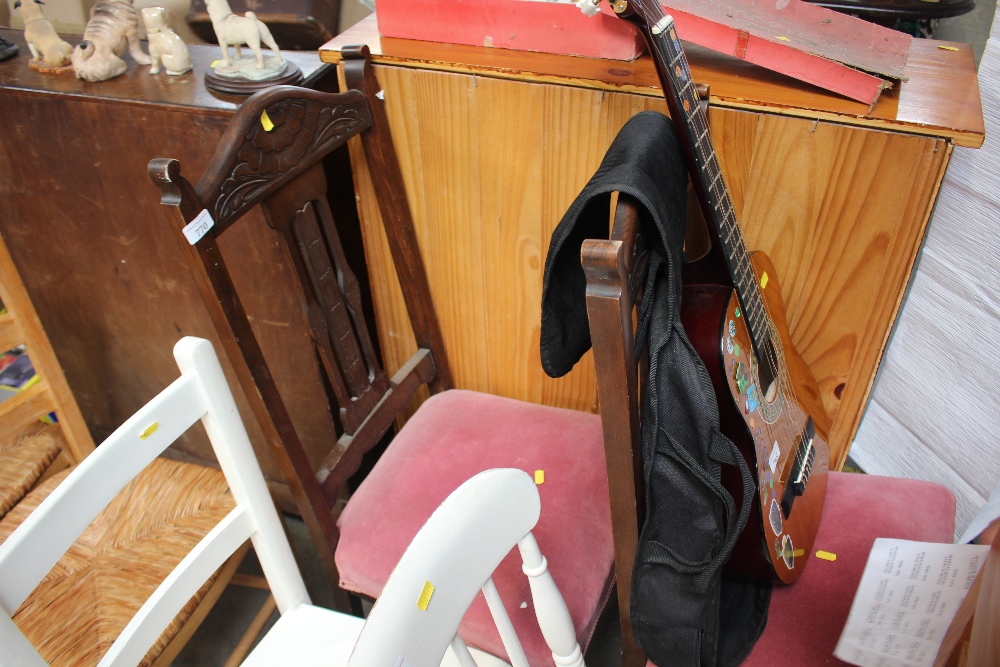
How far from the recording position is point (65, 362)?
5.24ft

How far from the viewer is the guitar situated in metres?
0.77

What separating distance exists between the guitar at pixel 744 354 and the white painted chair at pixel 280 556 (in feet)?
0.85

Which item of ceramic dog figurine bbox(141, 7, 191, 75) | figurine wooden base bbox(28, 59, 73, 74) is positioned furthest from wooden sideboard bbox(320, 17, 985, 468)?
figurine wooden base bbox(28, 59, 73, 74)

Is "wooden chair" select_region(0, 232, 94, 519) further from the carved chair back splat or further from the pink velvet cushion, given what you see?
the pink velvet cushion

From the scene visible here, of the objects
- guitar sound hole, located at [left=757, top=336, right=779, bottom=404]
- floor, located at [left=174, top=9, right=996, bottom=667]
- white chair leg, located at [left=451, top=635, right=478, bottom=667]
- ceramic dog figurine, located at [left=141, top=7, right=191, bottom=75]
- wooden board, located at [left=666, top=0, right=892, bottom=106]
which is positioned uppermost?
wooden board, located at [left=666, top=0, right=892, bottom=106]

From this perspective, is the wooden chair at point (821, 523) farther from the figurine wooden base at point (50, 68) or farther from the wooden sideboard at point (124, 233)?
the figurine wooden base at point (50, 68)

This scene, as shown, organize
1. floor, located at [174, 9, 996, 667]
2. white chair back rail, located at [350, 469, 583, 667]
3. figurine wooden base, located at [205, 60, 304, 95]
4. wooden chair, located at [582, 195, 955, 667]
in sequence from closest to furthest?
white chair back rail, located at [350, 469, 583, 667], wooden chair, located at [582, 195, 955, 667], figurine wooden base, located at [205, 60, 304, 95], floor, located at [174, 9, 996, 667]

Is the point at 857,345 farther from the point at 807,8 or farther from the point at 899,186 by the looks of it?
the point at 807,8

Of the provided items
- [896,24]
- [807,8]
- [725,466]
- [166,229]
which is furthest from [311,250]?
[896,24]

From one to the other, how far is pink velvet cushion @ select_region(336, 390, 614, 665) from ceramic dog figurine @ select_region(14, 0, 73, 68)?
→ 34.0 inches

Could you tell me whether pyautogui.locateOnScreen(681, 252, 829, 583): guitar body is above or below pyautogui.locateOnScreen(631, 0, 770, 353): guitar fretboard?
below

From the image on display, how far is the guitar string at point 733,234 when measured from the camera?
0.76 metres

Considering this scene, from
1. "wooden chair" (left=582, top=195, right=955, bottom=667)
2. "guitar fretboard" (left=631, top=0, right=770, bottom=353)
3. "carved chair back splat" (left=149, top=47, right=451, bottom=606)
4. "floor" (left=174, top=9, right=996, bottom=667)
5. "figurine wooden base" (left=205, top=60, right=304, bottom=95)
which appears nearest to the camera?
"wooden chair" (left=582, top=195, right=955, bottom=667)

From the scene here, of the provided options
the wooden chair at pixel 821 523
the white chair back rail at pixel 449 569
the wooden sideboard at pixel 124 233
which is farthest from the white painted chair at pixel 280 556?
the wooden sideboard at pixel 124 233
